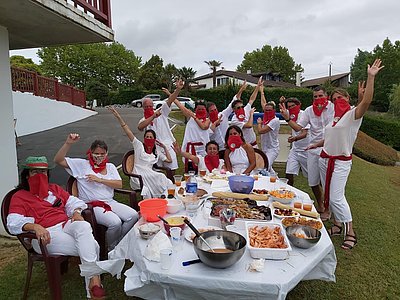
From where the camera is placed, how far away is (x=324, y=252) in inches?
86.0

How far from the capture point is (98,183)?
351cm

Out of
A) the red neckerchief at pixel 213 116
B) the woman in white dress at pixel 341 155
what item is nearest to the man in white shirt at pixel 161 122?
the red neckerchief at pixel 213 116

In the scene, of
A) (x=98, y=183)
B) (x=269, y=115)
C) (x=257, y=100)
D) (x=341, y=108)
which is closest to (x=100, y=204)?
(x=98, y=183)

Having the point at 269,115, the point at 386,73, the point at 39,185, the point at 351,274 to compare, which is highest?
the point at 386,73

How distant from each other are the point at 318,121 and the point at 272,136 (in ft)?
4.77

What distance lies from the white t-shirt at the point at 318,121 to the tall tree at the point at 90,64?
44.4 metres

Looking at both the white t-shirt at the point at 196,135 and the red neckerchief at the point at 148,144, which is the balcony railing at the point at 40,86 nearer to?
the white t-shirt at the point at 196,135

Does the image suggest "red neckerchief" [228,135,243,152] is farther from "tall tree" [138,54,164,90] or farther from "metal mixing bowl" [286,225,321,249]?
"tall tree" [138,54,164,90]

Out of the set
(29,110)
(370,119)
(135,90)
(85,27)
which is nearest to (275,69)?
(135,90)

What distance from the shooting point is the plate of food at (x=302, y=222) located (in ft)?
8.24

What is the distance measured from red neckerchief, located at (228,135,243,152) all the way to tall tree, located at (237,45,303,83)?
59.7 metres

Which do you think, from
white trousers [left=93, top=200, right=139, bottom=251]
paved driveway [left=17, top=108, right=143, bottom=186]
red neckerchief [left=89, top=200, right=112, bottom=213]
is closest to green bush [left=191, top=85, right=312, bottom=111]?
paved driveway [left=17, top=108, right=143, bottom=186]

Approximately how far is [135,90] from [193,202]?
121ft

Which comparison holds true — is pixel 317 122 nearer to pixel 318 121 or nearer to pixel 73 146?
pixel 318 121
